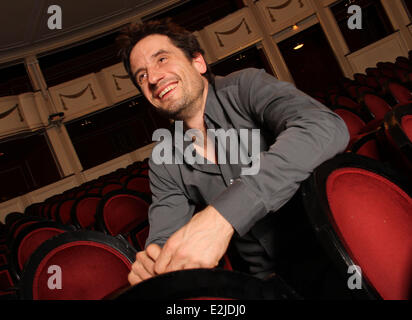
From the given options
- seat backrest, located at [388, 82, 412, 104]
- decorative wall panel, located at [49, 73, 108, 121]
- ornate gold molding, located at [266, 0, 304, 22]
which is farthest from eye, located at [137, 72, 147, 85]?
ornate gold molding, located at [266, 0, 304, 22]

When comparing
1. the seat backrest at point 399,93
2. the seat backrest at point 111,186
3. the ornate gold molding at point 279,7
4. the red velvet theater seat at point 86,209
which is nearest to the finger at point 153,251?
the red velvet theater seat at point 86,209

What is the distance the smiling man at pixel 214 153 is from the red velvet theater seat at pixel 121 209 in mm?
589

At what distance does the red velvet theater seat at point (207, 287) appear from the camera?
0.20 m

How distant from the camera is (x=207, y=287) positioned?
0.71 feet

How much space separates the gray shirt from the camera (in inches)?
15.2

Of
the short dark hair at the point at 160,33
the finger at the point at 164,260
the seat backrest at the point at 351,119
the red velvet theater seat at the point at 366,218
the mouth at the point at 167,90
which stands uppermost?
the short dark hair at the point at 160,33

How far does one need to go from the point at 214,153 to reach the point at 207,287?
444 mm

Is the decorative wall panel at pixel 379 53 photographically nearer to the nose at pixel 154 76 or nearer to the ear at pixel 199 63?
the ear at pixel 199 63

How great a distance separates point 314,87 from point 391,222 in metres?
5.53

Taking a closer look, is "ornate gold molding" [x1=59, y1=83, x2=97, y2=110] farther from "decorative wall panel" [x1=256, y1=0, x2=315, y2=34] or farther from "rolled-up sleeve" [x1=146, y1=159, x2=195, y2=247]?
"rolled-up sleeve" [x1=146, y1=159, x2=195, y2=247]

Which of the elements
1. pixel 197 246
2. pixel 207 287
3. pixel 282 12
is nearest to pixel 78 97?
pixel 282 12

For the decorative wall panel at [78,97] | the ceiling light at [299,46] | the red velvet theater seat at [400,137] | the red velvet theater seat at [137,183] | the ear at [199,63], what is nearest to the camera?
the red velvet theater seat at [400,137]

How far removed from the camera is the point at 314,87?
5.50 meters

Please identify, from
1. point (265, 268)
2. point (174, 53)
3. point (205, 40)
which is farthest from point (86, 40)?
point (265, 268)
